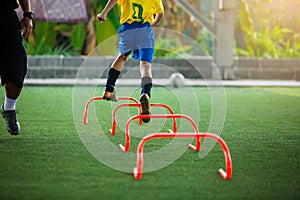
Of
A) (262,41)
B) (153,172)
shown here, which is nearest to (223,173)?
(153,172)

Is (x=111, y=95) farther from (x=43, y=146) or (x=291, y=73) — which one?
(x=291, y=73)

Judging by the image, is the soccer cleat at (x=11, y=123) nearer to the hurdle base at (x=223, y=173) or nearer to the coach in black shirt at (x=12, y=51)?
the coach in black shirt at (x=12, y=51)

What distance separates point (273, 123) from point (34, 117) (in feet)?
7.24

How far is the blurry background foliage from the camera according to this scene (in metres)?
11.6

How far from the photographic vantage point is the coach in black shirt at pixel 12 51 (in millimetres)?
4062

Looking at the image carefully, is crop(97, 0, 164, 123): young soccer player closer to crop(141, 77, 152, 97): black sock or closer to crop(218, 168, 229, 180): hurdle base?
crop(141, 77, 152, 97): black sock

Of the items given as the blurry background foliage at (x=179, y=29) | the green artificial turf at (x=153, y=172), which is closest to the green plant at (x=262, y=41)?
the blurry background foliage at (x=179, y=29)

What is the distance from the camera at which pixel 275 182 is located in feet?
10.0

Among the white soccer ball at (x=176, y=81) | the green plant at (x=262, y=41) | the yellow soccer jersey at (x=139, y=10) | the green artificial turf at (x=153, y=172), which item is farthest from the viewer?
the green plant at (x=262, y=41)

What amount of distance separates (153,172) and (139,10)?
5.90 feet

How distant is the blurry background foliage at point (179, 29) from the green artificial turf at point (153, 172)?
19.3 feet

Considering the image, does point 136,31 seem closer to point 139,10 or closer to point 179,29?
point 139,10

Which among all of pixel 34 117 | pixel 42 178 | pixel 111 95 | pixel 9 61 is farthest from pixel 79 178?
pixel 34 117

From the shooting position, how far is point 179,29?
45.0 feet
